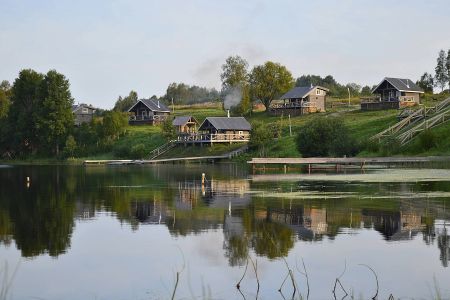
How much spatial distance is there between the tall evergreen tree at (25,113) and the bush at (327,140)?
61.3 metres

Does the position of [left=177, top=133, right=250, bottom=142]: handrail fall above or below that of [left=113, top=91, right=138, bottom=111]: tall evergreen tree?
below

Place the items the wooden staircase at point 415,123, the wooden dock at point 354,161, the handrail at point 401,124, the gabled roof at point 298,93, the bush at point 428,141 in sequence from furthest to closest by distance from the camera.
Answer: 1. the gabled roof at point 298,93
2. the handrail at point 401,124
3. the wooden staircase at point 415,123
4. the bush at point 428,141
5. the wooden dock at point 354,161

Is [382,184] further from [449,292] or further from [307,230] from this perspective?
[449,292]

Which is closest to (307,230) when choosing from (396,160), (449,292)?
(449,292)

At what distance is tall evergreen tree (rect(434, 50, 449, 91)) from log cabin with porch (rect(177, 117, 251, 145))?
4961 cm

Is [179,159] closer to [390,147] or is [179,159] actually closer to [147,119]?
[390,147]

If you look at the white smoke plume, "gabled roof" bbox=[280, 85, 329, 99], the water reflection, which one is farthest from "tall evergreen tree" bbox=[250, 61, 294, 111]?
the water reflection

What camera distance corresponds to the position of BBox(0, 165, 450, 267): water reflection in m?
26.6

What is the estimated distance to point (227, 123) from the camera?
11388 cm

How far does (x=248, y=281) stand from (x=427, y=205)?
18660 mm

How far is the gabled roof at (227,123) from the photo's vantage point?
113 metres

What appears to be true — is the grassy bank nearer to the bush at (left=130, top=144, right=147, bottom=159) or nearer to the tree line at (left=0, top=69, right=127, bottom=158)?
the bush at (left=130, top=144, right=147, bottom=159)

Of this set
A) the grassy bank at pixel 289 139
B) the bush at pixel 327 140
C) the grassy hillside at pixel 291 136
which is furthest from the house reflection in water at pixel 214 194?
the grassy hillside at pixel 291 136

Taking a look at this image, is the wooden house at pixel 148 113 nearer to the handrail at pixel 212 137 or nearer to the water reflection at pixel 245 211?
the handrail at pixel 212 137
